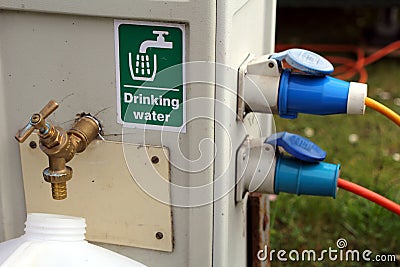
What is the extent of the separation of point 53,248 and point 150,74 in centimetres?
29

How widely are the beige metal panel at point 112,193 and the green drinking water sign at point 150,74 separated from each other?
5 centimetres

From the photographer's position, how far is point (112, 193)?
1108 millimetres

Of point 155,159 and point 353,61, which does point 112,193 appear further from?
point 353,61

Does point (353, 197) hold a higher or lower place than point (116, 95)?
lower

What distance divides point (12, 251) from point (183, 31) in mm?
388

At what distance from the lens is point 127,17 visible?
3.26ft

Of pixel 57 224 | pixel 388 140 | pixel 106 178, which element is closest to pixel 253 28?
pixel 106 178

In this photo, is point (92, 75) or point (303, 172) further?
point (303, 172)

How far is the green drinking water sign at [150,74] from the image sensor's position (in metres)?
1.00

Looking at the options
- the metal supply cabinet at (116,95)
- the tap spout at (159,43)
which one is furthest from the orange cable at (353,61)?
the tap spout at (159,43)

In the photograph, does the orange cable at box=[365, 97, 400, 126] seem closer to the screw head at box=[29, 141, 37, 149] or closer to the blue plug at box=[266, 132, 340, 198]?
the blue plug at box=[266, 132, 340, 198]

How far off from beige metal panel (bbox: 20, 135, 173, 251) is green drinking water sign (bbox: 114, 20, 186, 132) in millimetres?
50

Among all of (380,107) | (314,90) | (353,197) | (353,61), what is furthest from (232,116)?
(353,61)

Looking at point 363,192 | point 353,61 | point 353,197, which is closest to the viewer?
point 363,192
